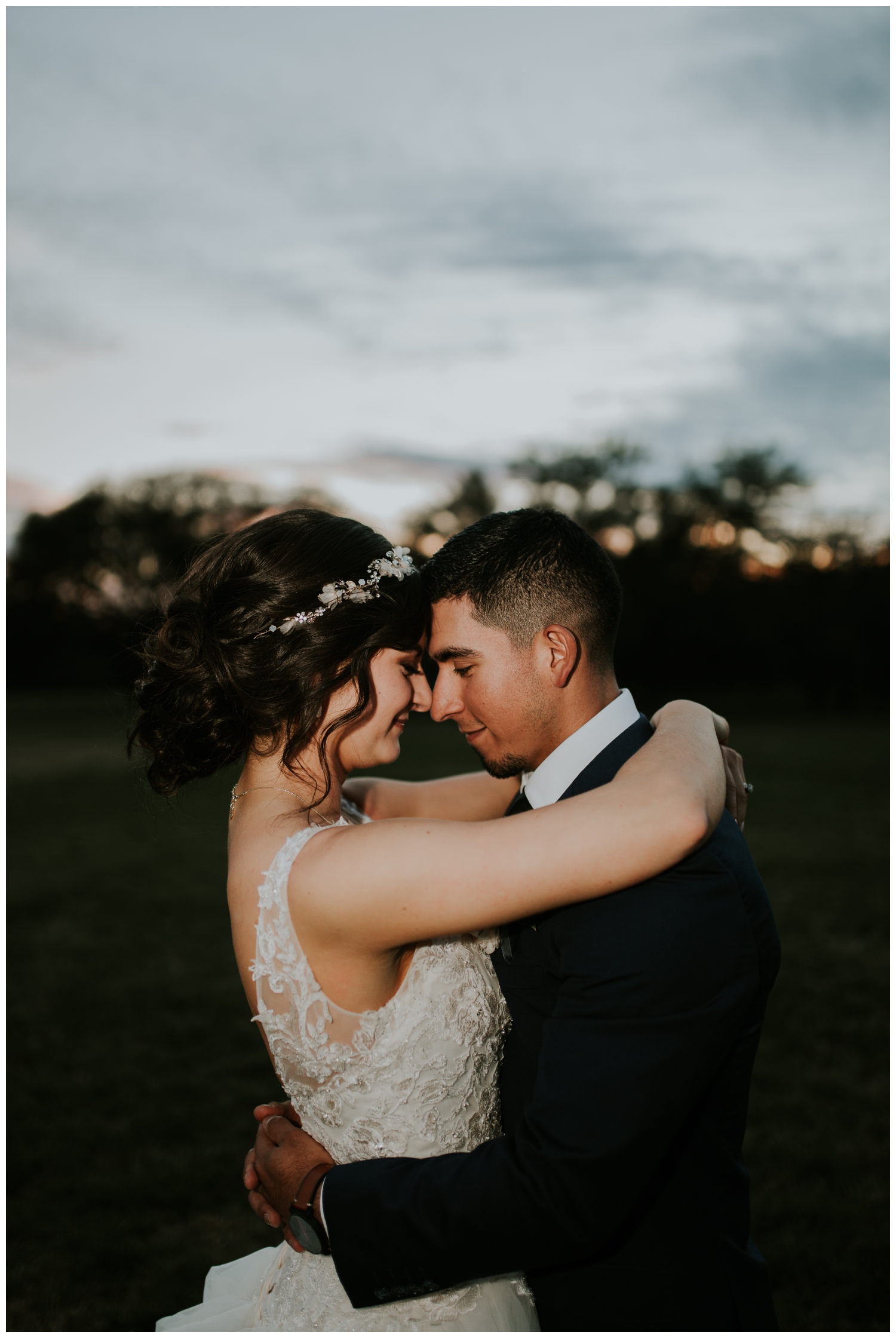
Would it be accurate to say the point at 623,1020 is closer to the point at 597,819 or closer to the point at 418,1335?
the point at 597,819

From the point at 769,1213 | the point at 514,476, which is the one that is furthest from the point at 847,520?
the point at 769,1213

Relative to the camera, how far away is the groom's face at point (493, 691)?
105 inches

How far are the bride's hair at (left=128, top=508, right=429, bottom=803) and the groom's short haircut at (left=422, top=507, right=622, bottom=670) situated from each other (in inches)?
7.1

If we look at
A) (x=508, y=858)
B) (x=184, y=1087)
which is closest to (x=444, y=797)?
(x=508, y=858)

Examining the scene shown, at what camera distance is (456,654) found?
276 cm

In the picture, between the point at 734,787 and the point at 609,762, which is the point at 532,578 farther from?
the point at 734,787

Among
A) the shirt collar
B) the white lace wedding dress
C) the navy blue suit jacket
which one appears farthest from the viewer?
the shirt collar

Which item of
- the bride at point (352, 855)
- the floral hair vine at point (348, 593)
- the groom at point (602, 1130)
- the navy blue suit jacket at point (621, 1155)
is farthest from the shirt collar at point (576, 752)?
the floral hair vine at point (348, 593)

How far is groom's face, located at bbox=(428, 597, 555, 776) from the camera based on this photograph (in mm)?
2660

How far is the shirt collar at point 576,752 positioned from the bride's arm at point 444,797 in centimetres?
100

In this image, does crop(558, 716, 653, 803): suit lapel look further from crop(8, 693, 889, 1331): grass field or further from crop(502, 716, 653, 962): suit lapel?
crop(8, 693, 889, 1331): grass field

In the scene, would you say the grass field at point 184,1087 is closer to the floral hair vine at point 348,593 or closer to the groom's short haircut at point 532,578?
the floral hair vine at point 348,593

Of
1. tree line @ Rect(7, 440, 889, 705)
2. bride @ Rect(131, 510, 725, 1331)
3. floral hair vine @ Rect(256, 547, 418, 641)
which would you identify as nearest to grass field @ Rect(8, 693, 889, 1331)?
bride @ Rect(131, 510, 725, 1331)

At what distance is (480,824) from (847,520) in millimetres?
59573
